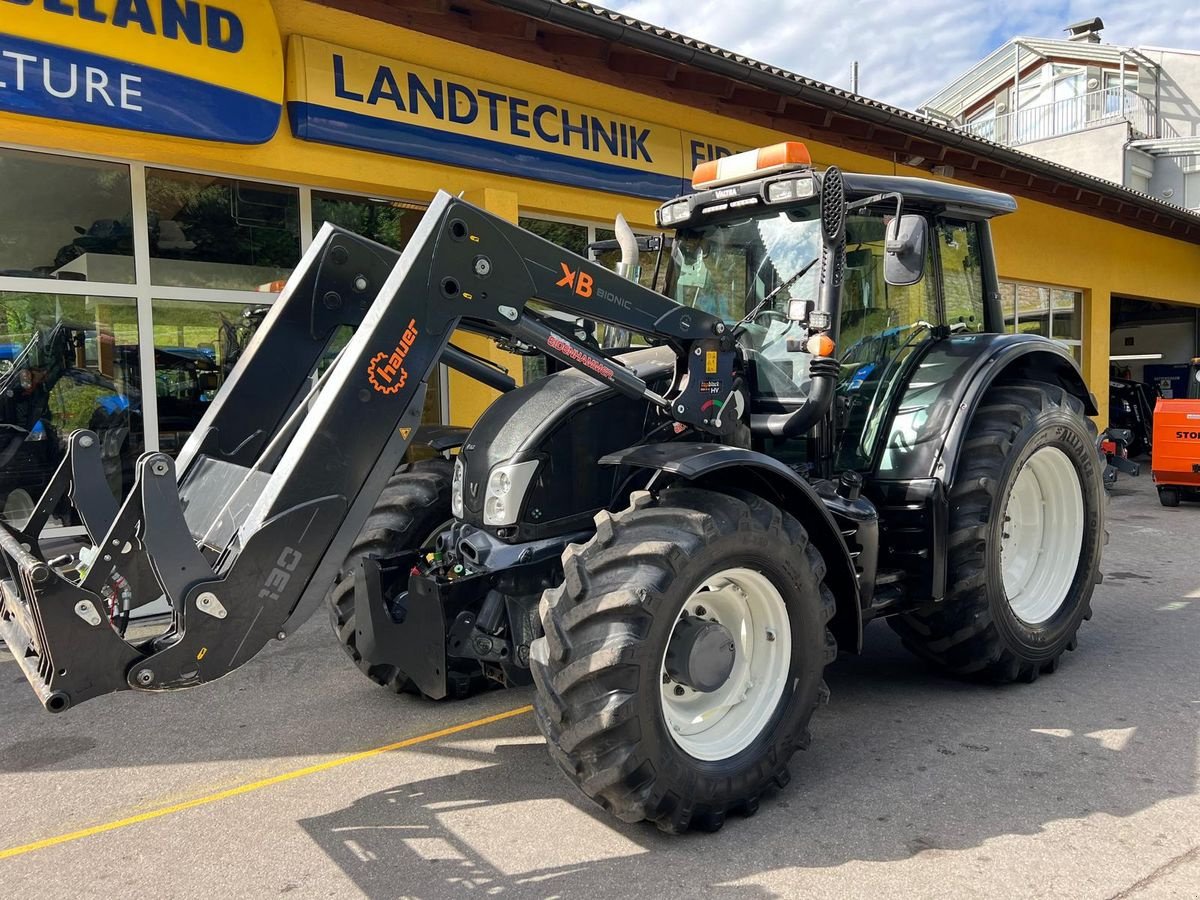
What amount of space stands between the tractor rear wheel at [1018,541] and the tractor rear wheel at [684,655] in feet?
3.39

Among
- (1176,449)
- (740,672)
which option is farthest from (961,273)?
(1176,449)

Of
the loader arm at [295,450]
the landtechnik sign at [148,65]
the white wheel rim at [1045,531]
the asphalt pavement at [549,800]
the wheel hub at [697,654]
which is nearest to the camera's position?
the loader arm at [295,450]

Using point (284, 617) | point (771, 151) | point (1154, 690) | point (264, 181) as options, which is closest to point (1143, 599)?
point (1154, 690)

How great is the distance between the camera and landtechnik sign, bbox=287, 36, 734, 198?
23.5 feet

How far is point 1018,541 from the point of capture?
5.07 m

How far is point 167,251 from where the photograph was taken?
284 inches

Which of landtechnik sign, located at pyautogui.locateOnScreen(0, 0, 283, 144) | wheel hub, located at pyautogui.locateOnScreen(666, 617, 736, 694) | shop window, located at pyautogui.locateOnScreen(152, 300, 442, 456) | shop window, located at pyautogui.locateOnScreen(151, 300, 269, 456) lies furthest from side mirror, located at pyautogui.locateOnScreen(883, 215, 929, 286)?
shop window, located at pyautogui.locateOnScreen(151, 300, 269, 456)

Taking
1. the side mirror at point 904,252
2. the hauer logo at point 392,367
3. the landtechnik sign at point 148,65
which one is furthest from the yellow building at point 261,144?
the side mirror at point 904,252

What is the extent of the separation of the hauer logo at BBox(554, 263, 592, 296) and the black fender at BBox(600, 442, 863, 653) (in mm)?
616

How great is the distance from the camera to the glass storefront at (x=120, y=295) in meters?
6.68

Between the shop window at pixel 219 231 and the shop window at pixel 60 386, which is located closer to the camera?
the shop window at pixel 60 386

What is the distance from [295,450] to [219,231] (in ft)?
17.0

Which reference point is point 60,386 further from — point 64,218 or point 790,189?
point 790,189

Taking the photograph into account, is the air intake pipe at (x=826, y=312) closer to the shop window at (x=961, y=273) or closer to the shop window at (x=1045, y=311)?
the shop window at (x=961, y=273)
